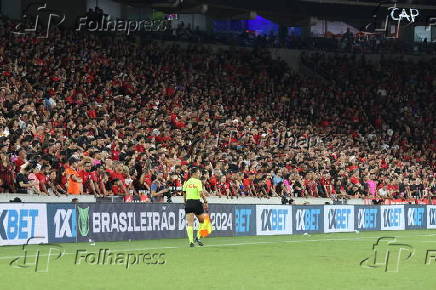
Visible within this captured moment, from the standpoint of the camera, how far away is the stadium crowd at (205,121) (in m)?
25.8

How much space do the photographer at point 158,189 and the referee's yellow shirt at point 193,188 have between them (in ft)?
14.0

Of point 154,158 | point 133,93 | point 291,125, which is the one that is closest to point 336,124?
point 291,125

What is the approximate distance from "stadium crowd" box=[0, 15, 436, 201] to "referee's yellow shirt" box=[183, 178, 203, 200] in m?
3.44

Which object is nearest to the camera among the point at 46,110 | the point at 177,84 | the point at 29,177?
the point at 29,177

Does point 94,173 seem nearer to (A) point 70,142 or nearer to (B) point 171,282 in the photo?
(A) point 70,142

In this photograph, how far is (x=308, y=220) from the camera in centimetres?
3092

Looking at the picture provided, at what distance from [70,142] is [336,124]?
21187 mm

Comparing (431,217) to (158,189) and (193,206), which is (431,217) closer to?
(158,189)

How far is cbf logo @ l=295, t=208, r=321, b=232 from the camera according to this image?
30.4 m

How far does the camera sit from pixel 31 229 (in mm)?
20656

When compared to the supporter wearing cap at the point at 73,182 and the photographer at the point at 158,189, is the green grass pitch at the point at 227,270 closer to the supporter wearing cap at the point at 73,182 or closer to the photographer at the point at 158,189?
the supporter wearing cap at the point at 73,182

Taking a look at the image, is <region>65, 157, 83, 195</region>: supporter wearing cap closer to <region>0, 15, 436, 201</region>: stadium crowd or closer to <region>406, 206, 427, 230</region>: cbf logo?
<region>0, 15, 436, 201</region>: stadium crowd
